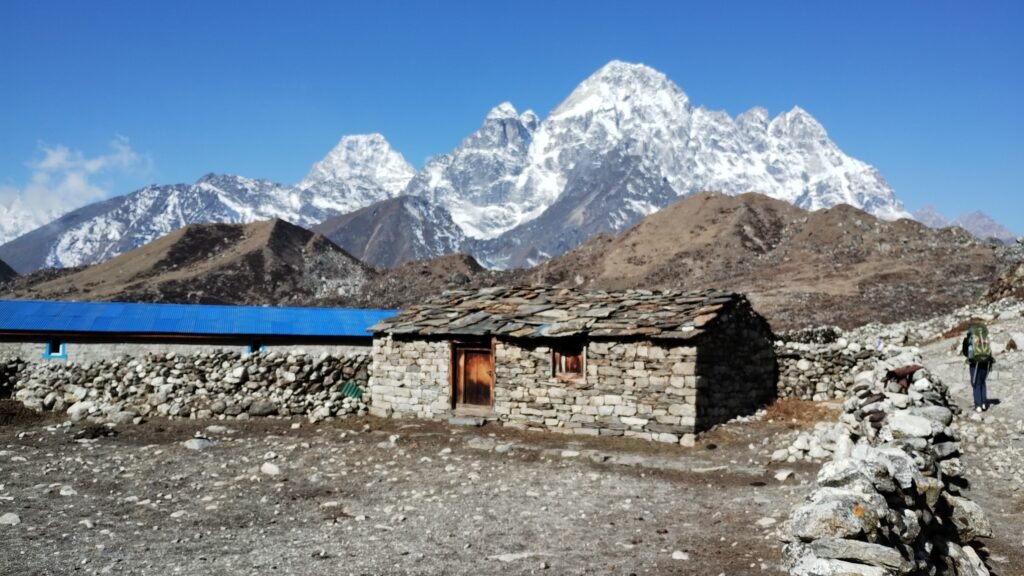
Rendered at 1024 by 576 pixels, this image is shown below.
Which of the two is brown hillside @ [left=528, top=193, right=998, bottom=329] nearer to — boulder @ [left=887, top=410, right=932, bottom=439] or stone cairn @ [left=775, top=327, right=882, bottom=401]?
stone cairn @ [left=775, top=327, right=882, bottom=401]

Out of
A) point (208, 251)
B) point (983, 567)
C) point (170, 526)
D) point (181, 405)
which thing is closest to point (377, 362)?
point (181, 405)

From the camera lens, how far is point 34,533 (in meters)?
9.55

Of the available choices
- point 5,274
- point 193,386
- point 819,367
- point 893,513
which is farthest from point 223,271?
point 893,513

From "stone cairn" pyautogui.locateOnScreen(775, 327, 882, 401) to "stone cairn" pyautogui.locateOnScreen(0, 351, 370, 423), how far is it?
12.1 m

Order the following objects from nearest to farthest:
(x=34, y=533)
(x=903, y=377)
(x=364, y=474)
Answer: (x=34, y=533), (x=364, y=474), (x=903, y=377)

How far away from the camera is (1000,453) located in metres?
12.5

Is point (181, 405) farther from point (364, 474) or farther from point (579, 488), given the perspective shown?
point (579, 488)

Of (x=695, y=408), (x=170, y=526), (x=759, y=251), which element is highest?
(x=759, y=251)

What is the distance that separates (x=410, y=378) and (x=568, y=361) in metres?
4.73

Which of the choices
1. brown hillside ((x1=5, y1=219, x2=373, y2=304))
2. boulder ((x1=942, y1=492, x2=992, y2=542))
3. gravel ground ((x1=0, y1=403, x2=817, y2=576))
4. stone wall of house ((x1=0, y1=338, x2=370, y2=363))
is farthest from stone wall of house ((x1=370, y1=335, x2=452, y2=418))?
brown hillside ((x1=5, y1=219, x2=373, y2=304))

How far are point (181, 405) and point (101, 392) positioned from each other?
2523 mm

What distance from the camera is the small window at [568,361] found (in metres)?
17.7

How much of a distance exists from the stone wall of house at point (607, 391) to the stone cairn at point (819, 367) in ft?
21.0

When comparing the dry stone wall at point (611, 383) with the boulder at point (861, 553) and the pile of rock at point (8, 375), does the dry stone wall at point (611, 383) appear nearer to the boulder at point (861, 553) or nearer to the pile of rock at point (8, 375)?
the boulder at point (861, 553)
